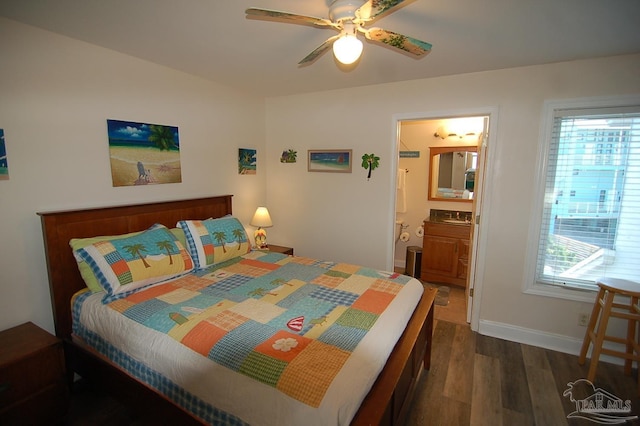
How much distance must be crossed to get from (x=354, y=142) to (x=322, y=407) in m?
2.75

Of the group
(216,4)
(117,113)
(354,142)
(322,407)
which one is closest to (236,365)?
(322,407)

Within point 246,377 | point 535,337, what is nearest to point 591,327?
point 535,337

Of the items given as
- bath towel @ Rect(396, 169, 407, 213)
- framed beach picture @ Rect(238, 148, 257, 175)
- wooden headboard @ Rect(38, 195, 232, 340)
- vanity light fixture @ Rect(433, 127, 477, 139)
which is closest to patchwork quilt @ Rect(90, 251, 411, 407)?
wooden headboard @ Rect(38, 195, 232, 340)

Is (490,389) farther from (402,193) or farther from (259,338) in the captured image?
(402,193)

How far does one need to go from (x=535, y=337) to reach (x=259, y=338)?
2.63 metres

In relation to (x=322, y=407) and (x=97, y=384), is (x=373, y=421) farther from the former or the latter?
(x=97, y=384)

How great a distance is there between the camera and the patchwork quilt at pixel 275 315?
1284mm

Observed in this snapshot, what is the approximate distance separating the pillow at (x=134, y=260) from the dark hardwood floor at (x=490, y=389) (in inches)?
30.7

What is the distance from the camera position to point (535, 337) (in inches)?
107

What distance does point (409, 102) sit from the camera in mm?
3023

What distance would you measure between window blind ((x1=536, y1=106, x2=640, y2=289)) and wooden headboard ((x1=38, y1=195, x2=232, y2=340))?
138 inches

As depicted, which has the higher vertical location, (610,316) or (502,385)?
(610,316)

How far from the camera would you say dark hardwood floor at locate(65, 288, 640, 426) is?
6.21 feet

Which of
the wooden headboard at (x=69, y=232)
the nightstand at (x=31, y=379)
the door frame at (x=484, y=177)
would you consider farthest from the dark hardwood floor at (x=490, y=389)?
the wooden headboard at (x=69, y=232)
